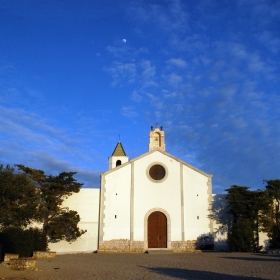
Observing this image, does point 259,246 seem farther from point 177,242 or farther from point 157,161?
point 157,161

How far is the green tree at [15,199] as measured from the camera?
17.0m

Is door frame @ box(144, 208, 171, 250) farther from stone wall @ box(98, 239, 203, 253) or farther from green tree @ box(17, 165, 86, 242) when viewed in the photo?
green tree @ box(17, 165, 86, 242)

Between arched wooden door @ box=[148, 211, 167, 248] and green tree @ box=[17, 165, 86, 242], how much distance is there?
5.22m

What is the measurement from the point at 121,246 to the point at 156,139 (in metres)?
9.50

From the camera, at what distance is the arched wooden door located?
89.4 feet

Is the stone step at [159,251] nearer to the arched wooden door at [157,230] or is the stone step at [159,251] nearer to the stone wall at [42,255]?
the arched wooden door at [157,230]

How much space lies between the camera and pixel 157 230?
27.5 m

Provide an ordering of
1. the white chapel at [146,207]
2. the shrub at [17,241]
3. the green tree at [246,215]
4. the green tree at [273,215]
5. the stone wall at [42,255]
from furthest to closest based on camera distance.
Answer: the white chapel at [146,207] → the green tree at [273,215] → the green tree at [246,215] → the stone wall at [42,255] → the shrub at [17,241]

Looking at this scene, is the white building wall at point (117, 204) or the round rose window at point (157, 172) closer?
the white building wall at point (117, 204)

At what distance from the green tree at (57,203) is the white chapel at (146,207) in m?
0.96

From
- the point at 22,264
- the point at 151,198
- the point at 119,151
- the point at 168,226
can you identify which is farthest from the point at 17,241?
the point at 119,151

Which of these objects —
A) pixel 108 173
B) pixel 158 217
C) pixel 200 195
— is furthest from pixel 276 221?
pixel 108 173

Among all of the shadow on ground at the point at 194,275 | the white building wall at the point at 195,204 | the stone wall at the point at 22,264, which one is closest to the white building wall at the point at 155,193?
the white building wall at the point at 195,204

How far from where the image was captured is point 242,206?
85.9 ft
